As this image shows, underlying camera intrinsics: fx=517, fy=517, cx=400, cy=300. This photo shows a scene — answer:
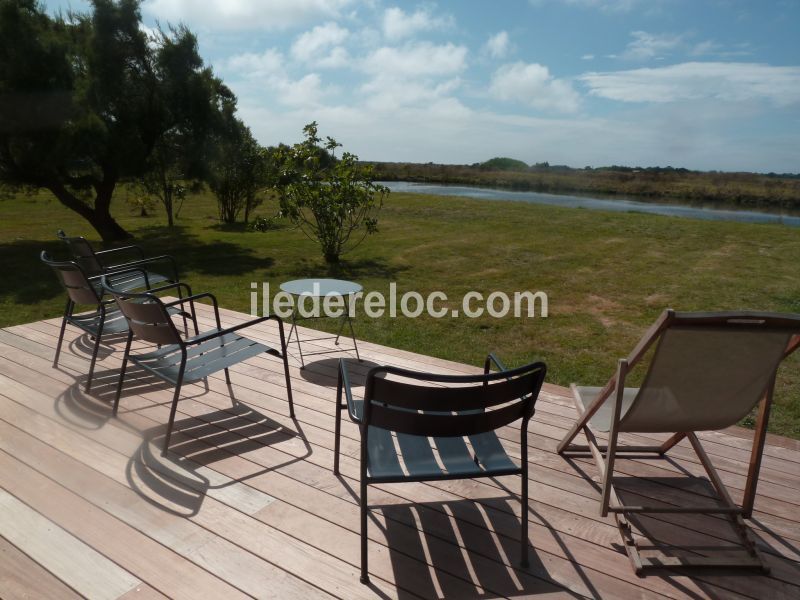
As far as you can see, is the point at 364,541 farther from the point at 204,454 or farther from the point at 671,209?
the point at 671,209

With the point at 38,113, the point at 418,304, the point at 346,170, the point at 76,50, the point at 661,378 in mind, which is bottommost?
the point at 418,304

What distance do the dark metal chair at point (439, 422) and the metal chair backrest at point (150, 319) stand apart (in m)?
1.13

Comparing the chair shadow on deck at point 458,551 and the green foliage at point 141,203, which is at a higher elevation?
the green foliage at point 141,203

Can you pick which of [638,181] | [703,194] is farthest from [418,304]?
[638,181]

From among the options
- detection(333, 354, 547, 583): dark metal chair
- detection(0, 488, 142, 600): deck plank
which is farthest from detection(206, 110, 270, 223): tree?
detection(333, 354, 547, 583): dark metal chair

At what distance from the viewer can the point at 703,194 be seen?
32.6m

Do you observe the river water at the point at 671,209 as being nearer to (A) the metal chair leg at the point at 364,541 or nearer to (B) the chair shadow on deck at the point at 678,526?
(B) the chair shadow on deck at the point at 678,526

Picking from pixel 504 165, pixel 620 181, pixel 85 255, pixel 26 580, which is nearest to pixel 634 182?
pixel 620 181

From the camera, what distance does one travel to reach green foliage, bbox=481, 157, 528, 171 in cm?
4425

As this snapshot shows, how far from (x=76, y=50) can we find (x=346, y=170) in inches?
251

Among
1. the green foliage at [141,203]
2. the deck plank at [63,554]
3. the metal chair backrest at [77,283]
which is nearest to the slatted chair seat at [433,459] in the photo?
the deck plank at [63,554]

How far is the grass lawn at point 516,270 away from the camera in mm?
5418

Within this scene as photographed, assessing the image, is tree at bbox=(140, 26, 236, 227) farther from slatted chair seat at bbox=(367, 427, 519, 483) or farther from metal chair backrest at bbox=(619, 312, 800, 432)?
metal chair backrest at bbox=(619, 312, 800, 432)

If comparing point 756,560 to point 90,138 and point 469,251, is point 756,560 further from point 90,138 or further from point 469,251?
point 90,138
